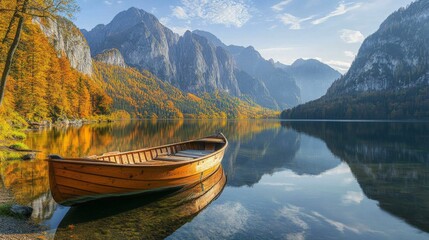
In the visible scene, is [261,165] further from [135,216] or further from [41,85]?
[41,85]

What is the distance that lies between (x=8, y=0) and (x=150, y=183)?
1428 centimetres

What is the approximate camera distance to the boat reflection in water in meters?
10.7

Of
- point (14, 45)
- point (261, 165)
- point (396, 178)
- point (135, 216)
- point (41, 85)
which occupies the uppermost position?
point (41, 85)

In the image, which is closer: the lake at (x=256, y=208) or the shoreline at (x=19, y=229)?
the shoreline at (x=19, y=229)

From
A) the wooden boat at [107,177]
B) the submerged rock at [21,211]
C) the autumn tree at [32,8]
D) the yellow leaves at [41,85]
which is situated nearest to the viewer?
the submerged rock at [21,211]

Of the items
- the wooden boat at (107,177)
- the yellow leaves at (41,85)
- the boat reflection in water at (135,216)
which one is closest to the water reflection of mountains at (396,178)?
the boat reflection in water at (135,216)

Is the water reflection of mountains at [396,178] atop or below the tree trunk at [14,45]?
below

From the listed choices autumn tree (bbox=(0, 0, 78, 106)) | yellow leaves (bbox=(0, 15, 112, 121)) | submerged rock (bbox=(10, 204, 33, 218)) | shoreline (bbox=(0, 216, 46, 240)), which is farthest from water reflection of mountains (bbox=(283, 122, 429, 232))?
yellow leaves (bbox=(0, 15, 112, 121))

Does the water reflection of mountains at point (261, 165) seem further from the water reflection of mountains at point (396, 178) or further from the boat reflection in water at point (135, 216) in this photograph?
the boat reflection in water at point (135, 216)

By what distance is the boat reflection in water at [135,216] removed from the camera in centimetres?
1066

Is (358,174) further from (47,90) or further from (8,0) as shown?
(47,90)

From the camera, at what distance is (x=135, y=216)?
1248cm

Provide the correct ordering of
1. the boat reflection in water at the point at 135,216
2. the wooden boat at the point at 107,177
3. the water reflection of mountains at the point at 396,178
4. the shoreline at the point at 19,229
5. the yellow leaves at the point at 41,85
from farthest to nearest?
1. the yellow leaves at the point at 41,85
2. the water reflection of mountains at the point at 396,178
3. the wooden boat at the point at 107,177
4. the boat reflection in water at the point at 135,216
5. the shoreline at the point at 19,229

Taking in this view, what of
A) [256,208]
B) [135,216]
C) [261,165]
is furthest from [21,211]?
[261,165]
